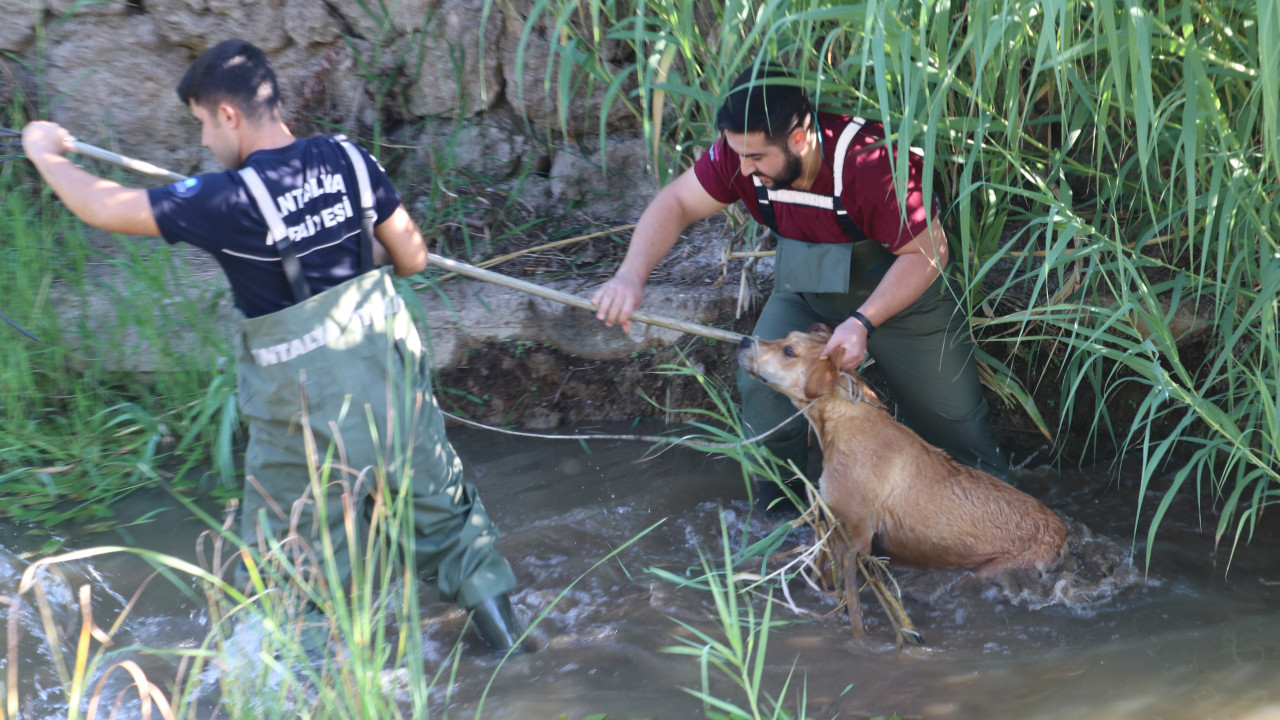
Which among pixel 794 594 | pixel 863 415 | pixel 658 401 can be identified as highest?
pixel 863 415

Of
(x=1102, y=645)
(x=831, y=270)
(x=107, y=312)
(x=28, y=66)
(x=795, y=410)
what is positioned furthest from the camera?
(x=28, y=66)

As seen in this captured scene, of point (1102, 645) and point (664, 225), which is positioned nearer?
point (1102, 645)

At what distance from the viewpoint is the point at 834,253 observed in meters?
3.48

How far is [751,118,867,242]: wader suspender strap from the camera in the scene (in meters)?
3.25

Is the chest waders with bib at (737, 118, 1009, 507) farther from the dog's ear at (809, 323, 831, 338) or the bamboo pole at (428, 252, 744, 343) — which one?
the bamboo pole at (428, 252, 744, 343)

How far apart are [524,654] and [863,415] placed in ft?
4.93

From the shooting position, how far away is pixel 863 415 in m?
3.51

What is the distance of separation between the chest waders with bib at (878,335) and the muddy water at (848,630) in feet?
1.70

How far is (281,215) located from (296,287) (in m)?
0.21

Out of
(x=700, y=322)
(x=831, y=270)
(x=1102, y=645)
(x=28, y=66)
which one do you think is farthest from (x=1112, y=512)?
(x=28, y=66)

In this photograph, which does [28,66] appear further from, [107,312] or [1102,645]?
[1102,645]

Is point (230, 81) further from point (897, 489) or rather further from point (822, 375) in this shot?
point (897, 489)

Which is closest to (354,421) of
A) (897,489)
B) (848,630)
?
(848,630)

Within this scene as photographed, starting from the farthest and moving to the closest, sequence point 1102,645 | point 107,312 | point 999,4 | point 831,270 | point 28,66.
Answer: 1. point 28,66
2. point 107,312
3. point 831,270
4. point 1102,645
5. point 999,4
